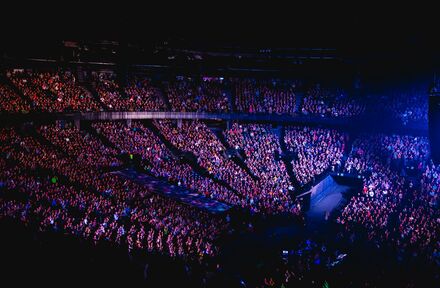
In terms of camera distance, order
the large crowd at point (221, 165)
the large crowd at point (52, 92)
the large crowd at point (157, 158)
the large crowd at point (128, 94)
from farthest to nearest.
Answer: the large crowd at point (128, 94) → the large crowd at point (52, 92) → the large crowd at point (157, 158) → the large crowd at point (221, 165)

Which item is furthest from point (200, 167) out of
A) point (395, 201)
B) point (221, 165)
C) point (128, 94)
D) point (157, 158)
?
point (395, 201)

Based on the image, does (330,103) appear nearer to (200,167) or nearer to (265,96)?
(265,96)

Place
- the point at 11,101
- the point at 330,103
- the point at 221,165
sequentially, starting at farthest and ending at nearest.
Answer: the point at 330,103
the point at 221,165
the point at 11,101

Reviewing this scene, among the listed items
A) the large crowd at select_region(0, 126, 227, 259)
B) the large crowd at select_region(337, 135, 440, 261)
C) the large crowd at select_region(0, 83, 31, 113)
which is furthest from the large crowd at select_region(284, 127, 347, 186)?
the large crowd at select_region(0, 83, 31, 113)

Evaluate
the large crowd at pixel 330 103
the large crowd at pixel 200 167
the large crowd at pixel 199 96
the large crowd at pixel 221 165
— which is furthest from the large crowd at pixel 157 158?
the large crowd at pixel 330 103

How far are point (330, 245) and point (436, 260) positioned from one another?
3865 millimetres

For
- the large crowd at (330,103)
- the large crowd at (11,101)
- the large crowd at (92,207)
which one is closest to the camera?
the large crowd at (92,207)

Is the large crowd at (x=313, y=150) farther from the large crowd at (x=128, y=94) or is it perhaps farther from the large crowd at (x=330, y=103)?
the large crowd at (x=128, y=94)

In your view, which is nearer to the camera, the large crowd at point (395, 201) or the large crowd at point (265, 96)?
the large crowd at point (395, 201)

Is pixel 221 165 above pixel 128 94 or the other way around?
the other way around

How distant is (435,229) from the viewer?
44.9 feet

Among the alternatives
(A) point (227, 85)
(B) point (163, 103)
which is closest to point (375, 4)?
(A) point (227, 85)

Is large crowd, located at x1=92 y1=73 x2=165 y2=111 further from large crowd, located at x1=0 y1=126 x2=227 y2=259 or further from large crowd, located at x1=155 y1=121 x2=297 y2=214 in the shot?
large crowd, located at x1=0 y1=126 x2=227 y2=259

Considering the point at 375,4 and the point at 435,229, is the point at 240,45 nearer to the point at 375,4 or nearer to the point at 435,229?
the point at 375,4
